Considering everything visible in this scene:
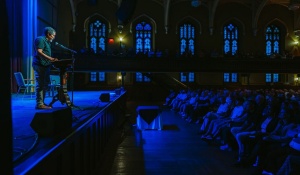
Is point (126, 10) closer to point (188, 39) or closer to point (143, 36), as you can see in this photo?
point (143, 36)

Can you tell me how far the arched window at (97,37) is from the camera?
24.3 m

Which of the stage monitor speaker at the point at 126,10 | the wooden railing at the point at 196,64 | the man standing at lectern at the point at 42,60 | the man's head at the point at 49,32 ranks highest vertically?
the stage monitor speaker at the point at 126,10

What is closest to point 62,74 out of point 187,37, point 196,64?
point 196,64

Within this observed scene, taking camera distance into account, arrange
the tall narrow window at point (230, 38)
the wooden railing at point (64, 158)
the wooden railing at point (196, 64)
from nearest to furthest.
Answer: the wooden railing at point (64, 158), the wooden railing at point (196, 64), the tall narrow window at point (230, 38)

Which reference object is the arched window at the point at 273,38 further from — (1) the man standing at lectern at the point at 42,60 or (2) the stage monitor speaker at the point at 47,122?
(2) the stage monitor speaker at the point at 47,122

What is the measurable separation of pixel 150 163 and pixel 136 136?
2.92m

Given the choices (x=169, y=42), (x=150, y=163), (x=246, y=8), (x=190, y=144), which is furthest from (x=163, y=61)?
(x=150, y=163)

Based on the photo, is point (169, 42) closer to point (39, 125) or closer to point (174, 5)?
point (174, 5)

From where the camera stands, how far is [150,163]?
5.92 m

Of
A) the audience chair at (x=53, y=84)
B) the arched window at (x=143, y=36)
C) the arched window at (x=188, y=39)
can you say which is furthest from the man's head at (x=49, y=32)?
the arched window at (x=188, y=39)

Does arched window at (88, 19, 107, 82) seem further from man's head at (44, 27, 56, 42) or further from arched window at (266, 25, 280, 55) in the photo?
man's head at (44, 27, 56, 42)

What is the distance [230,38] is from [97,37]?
1107 cm

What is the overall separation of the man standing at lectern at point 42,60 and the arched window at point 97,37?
1926cm

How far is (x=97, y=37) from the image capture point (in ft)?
80.5
